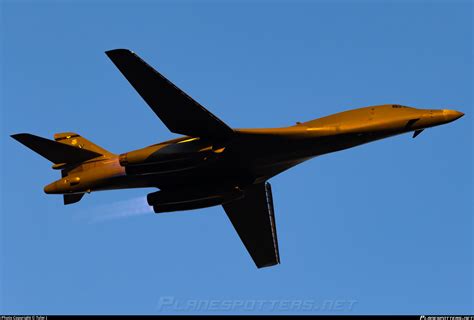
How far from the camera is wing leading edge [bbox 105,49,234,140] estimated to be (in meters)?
Answer: 32.0

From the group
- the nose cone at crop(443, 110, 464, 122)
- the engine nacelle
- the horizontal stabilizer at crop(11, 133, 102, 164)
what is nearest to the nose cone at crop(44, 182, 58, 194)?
the horizontal stabilizer at crop(11, 133, 102, 164)

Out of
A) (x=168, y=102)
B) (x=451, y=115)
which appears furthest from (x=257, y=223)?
(x=451, y=115)

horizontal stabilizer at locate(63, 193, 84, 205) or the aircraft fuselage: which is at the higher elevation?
the aircraft fuselage

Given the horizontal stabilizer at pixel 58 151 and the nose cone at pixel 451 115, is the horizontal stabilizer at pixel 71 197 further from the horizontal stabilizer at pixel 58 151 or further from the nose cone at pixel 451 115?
the nose cone at pixel 451 115

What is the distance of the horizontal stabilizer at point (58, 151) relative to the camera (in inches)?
1443

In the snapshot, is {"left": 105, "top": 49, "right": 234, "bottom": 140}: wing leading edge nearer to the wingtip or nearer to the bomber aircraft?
the bomber aircraft

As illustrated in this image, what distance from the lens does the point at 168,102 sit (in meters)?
33.3

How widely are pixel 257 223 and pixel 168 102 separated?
34.7 ft

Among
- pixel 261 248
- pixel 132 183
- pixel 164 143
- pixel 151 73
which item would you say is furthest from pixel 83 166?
pixel 261 248

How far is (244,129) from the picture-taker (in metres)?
33.9

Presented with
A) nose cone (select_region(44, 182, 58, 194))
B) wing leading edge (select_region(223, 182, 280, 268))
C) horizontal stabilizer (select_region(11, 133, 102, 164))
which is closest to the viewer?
horizontal stabilizer (select_region(11, 133, 102, 164))

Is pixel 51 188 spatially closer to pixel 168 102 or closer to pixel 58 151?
pixel 58 151

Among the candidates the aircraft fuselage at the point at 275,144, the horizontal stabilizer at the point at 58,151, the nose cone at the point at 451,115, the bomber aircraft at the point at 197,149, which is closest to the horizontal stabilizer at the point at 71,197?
the bomber aircraft at the point at 197,149

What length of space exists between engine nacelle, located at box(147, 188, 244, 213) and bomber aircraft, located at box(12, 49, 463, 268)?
5 centimetres
